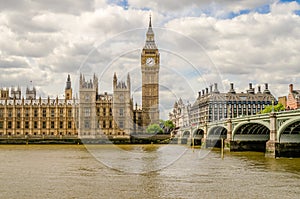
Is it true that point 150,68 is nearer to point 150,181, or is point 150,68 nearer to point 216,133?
point 150,181

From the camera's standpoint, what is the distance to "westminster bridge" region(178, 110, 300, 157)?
38.8 m

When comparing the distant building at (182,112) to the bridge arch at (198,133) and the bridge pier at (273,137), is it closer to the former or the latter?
the bridge arch at (198,133)

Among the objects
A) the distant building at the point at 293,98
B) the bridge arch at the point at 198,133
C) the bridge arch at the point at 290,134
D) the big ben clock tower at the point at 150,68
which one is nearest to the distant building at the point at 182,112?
the big ben clock tower at the point at 150,68

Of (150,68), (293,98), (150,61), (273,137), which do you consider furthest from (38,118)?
(150,61)

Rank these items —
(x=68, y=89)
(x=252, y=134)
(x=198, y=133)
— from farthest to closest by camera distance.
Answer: (x=68, y=89)
(x=198, y=133)
(x=252, y=134)

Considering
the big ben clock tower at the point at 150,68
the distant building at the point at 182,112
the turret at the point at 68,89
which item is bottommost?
the distant building at the point at 182,112

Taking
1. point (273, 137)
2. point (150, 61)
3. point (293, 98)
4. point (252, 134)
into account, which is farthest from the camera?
point (293, 98)

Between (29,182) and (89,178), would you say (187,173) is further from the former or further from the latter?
(29,182)

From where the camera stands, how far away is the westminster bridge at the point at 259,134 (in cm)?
3878

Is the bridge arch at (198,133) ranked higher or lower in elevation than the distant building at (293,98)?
lower

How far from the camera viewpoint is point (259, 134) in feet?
178

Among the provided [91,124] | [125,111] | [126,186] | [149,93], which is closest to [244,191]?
[126,186]

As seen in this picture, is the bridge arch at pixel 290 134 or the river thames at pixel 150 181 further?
the bridge arch at pixel 290 134

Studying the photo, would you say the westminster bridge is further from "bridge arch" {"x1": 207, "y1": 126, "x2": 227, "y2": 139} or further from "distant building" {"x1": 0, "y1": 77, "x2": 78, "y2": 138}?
"distant building" {"x1": 0, "y1": 77, "x2": 78, "y2": 138}
